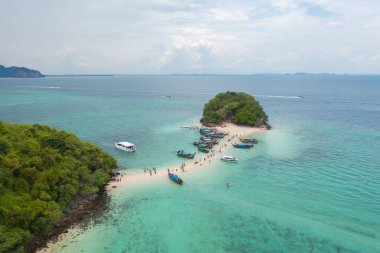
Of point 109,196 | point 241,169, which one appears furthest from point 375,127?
point 109,196

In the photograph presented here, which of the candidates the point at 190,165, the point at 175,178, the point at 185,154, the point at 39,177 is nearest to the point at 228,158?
the point at 190,165

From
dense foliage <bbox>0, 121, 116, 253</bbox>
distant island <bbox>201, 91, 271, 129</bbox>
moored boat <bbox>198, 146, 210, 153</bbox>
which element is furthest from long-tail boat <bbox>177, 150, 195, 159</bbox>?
distant island <bbox>201, 91, 271, 129</bbox>

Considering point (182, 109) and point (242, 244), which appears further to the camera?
point (182, 109)

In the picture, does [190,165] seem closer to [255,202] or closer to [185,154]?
[185,154]

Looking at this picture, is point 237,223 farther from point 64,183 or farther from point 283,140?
point 283,140

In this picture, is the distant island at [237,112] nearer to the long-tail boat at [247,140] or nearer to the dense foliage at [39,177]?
the long-tail boat at [247,140]
